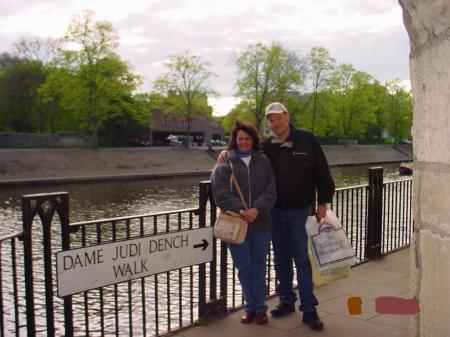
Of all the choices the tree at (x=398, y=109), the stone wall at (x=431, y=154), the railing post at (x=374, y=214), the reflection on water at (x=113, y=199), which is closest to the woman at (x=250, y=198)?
the stone wall at (x=431, y=154)

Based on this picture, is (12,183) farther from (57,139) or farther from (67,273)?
(67,273)

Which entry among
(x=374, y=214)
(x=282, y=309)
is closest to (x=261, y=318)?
(x=282, y=309)

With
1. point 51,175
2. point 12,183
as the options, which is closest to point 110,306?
point 12,183

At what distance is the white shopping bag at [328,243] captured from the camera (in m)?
4.52

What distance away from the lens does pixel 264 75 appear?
172 feet

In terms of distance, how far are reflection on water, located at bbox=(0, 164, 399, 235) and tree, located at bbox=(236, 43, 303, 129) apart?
22725mm

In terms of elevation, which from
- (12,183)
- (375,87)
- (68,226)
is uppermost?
(375,87)

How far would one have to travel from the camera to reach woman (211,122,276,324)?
4305 mm

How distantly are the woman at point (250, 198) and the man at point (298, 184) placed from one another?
0.54ft

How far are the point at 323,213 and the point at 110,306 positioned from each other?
393 cm

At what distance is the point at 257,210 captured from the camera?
4.25 metres

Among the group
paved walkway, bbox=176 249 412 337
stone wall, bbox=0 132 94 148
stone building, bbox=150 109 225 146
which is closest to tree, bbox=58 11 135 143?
stone wall, bbox=0 132 94 148

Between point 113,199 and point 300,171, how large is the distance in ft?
61.5

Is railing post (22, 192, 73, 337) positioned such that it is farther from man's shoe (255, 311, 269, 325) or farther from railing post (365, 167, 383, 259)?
railing post (365, 167, 383, 259)
